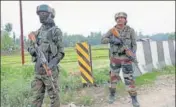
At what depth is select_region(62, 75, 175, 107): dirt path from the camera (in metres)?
8.15

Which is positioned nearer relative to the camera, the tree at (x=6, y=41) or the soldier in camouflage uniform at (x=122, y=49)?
the soldier in camouflage uniform at (x=122, y=49)

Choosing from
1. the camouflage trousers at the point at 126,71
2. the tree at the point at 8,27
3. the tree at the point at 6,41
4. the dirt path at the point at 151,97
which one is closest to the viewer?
the camouflage trousers at the point at 126,71

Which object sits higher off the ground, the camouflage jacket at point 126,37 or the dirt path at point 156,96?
the camouflage jacket at point 126,37

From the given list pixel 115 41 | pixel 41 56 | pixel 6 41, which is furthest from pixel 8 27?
pixel 41 56

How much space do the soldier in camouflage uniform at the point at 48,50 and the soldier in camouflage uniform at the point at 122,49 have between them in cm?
192

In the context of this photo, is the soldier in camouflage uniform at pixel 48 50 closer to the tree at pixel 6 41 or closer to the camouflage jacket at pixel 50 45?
the camouflage jacket at pixel 50 45

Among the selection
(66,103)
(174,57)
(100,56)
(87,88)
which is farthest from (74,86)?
(174,57)

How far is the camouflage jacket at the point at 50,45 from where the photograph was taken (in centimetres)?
613

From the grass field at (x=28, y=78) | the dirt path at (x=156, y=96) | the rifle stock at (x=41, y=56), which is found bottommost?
the dirt path at (x=156, y=96)

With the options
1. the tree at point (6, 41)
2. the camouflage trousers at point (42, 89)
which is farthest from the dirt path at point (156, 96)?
the tree at point (6, 41)

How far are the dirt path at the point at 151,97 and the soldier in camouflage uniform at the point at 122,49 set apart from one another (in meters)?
0.49

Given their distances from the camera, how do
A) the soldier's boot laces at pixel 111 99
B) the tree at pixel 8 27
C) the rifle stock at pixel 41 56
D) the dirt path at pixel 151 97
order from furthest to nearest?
the tree at pixel 8 27, the soldier's boot laces at pixel 111 99, the dirt path at pixel 151 97, the rifle stock at pixel 41 56

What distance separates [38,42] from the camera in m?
6.21

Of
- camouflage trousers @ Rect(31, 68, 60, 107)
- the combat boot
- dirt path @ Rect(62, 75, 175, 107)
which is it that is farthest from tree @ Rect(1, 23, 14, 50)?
camouflage trousers @ Rect(31, 68, 60, 107)
